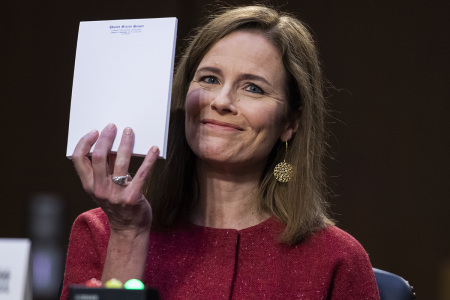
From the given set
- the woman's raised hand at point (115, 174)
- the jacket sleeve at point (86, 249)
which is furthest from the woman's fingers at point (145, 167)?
the jacket sleeve at point (86, 249)

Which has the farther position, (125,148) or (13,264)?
(125,148)

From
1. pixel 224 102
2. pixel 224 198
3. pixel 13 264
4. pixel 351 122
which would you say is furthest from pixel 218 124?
pixel 351 122

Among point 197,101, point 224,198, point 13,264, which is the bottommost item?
point 224,198

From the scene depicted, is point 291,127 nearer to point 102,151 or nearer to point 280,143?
point 280,143

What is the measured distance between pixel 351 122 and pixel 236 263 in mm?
2049

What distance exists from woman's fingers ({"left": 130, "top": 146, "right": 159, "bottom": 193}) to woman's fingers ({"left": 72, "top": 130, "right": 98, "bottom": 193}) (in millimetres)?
99

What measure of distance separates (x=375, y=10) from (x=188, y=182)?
7.00ft

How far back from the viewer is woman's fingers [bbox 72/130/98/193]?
1458 mm

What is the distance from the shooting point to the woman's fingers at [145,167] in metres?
1.43

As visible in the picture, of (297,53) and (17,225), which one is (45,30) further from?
(297,53)

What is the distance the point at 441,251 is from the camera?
3633 millimetres

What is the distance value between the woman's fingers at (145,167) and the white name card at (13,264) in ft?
1.83

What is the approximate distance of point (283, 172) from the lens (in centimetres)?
199

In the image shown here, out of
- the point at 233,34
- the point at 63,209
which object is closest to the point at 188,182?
the point at 233,34
